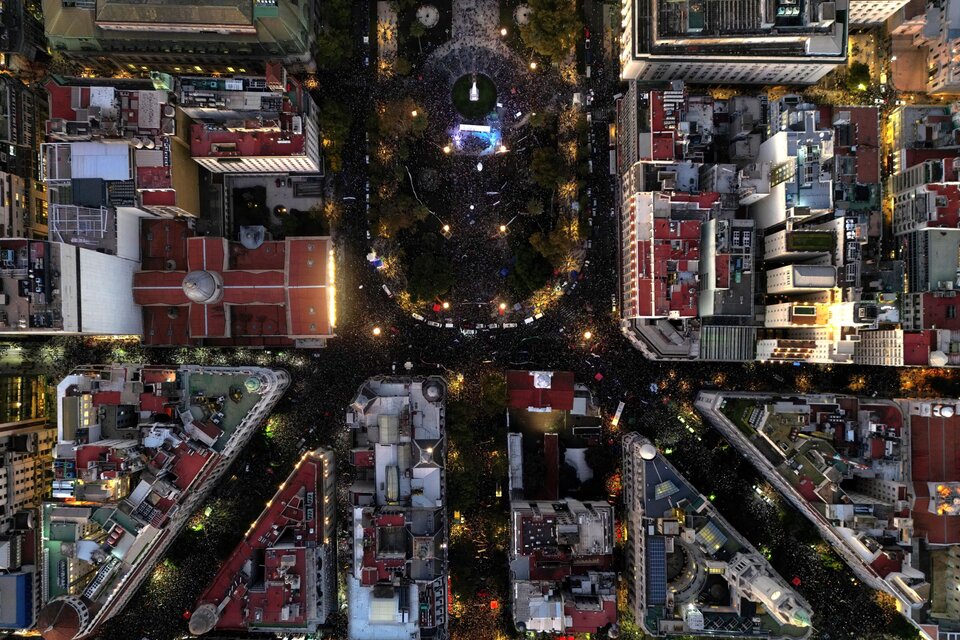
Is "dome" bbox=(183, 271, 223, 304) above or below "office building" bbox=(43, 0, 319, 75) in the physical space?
below

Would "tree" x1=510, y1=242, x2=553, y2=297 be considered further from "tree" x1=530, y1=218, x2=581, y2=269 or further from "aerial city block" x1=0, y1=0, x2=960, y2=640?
"tree" x1=530, y1=218, x2=581, y2=269

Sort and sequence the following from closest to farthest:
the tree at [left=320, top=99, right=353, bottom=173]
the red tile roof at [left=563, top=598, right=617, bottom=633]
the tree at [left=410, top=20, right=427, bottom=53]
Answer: the red tile roof at [left=563, top=598, right=617, bottom=633], the tree at [left=320, top=99, right=353, bottom=173], the tree at [left=410, top=20, right=427, bottom=53]

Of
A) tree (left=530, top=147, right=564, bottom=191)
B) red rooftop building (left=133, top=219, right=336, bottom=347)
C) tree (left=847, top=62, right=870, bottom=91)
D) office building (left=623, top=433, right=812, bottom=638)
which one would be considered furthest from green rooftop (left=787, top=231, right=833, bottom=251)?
red rooftop building (left=133, top=219, right=336, bottom=347)

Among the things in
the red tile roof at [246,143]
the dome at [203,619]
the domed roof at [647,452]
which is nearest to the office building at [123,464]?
the dome at [203,619]

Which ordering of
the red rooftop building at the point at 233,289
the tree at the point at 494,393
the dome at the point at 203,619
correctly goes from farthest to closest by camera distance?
1. the tree at the point at 494,393
2. the red rooftop building at the point at 233,289
3. the dome at the point at 203,619

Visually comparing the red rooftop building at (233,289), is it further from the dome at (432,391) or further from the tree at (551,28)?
the tree at (551,28)

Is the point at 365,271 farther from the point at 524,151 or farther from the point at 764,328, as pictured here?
the point at 764,328

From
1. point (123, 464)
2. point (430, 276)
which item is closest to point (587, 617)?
point (430, 276)
